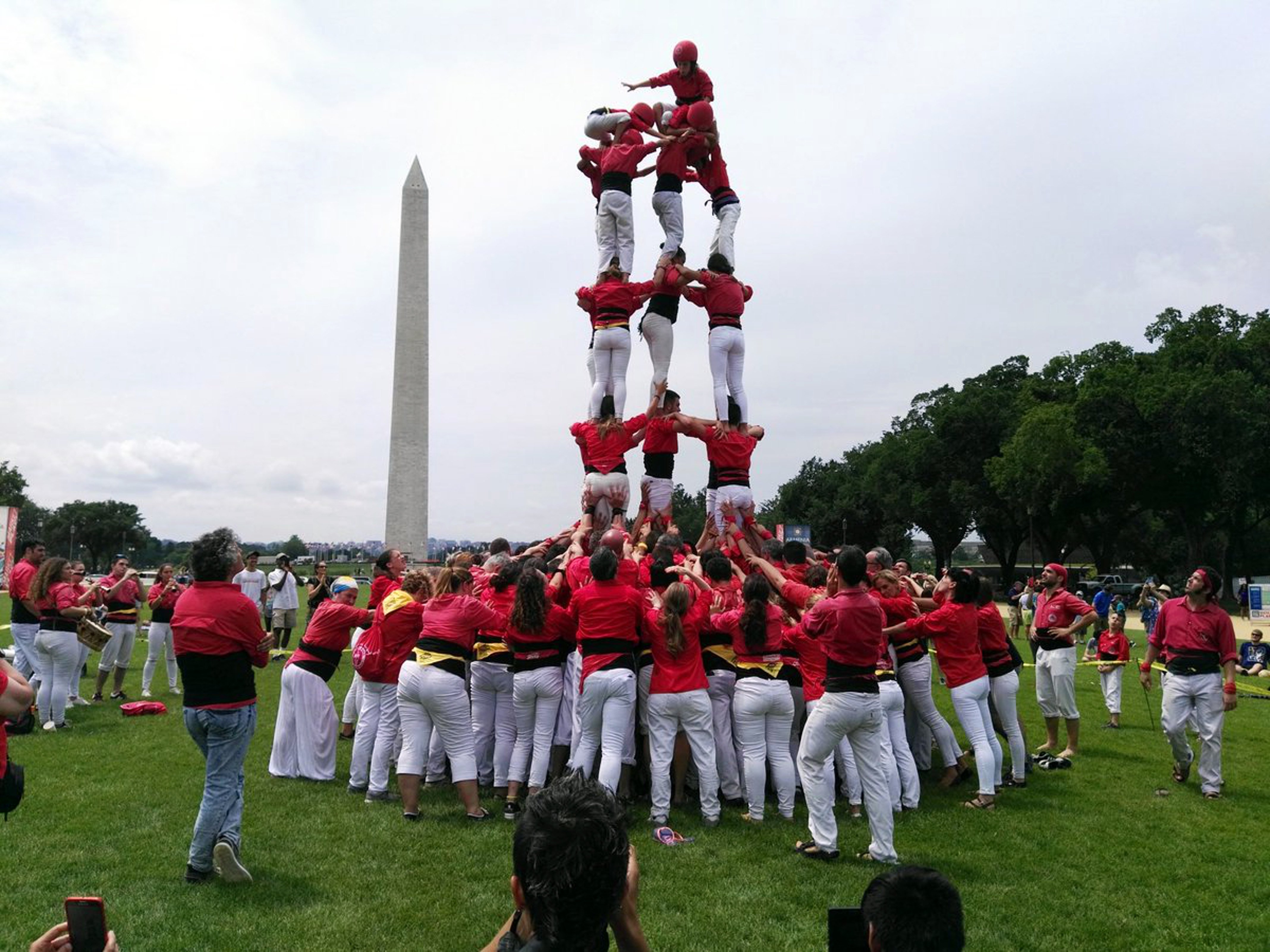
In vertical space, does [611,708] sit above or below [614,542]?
below

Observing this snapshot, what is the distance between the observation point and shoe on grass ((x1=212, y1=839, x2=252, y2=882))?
549 centimetres

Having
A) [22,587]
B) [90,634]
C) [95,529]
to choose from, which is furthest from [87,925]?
[95,529]

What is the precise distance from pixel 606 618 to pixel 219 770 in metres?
2.90

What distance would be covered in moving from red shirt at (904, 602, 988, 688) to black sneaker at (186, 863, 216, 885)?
19.4ft

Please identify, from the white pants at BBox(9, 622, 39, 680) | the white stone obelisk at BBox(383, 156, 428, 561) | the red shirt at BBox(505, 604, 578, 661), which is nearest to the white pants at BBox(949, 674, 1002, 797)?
the red shirt at BBox(505, 604, 578, 661)

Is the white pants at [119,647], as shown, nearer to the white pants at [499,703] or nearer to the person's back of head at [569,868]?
the white pants at [499,703]

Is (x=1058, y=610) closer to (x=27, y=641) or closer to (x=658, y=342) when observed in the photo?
(x=658, y=342)

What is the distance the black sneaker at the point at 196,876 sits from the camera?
5543mm

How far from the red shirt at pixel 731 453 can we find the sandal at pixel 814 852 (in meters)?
5.64

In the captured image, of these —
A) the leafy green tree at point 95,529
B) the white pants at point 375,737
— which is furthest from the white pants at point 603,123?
the leafy green tree at point 95,529

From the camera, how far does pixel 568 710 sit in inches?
309

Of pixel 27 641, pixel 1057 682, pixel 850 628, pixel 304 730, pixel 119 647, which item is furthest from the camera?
pixel 119 647

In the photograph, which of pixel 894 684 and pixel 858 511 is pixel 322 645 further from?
pixel 858 511

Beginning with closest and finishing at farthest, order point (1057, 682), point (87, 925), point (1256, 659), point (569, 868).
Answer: point (87, 925), point (569, 868), point (1057, 682), point (1256, 659)
